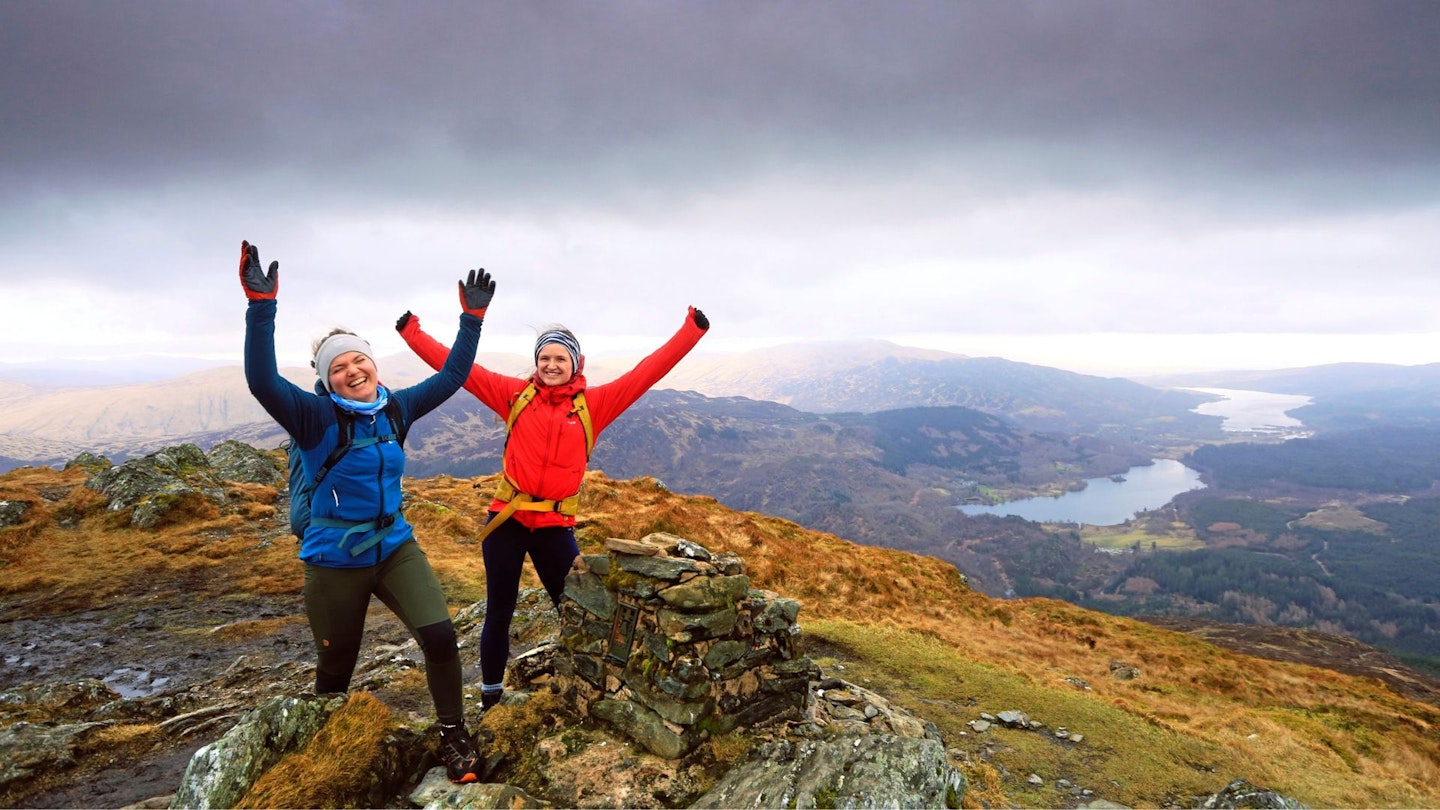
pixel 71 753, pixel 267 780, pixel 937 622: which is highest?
pixel 267 780

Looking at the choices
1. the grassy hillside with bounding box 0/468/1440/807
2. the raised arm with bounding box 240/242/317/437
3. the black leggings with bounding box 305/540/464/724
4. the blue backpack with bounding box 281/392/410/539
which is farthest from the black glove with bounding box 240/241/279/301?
the grassy hillside with bounding box 0/468/1440/807

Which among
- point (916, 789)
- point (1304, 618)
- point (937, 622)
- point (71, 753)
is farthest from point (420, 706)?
point (1304, 618)

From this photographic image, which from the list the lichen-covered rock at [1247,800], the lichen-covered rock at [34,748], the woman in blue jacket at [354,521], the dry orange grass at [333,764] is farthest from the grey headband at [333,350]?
the lichen-covered rock at [1247,800]

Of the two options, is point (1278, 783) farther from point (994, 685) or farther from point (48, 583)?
point (48, 583)

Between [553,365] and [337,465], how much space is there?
2.49m

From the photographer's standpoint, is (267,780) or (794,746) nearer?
(267,780)

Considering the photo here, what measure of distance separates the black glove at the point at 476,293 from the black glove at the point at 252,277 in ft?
6.46

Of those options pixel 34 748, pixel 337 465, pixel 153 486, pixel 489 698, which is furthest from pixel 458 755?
pixel 153 486

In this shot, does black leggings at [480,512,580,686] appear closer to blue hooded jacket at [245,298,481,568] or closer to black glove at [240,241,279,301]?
blue hooded jacket at [245,298,481,568]

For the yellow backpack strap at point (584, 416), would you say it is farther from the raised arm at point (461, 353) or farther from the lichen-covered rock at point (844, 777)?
the lichen-covered rock at point (844, 777)

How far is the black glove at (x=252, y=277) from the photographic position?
5016 mm

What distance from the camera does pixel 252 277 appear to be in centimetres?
507

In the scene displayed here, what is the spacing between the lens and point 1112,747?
41.0 ft

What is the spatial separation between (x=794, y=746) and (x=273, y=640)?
44.4ft
